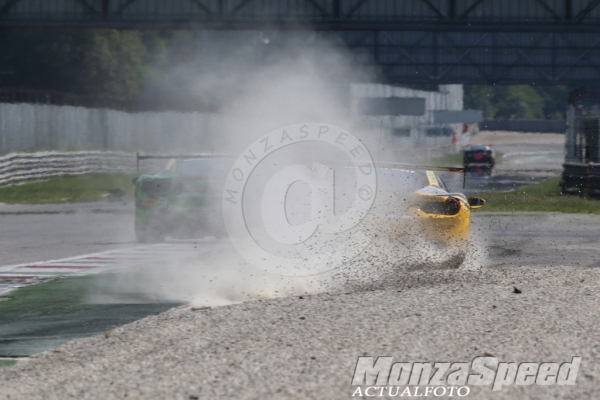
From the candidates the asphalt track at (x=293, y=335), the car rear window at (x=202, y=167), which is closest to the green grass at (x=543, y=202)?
the car rear window at (x=202, y=167)

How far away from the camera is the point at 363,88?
4203cm

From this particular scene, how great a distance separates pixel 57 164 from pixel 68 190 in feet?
9.81

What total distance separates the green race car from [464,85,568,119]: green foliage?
71812 mm

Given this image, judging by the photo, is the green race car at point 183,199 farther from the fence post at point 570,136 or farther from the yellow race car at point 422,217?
the fence post at point 570,136

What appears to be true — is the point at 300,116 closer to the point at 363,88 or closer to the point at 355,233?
the point at 355,233

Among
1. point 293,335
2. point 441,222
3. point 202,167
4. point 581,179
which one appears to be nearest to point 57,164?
point 581,179

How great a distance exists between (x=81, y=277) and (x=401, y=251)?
3.33 m

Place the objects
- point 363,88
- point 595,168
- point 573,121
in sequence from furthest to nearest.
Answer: point 363,88 → point 573,121 → point 595,168

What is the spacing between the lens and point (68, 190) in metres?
28.7

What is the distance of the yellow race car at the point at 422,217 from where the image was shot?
380 inches

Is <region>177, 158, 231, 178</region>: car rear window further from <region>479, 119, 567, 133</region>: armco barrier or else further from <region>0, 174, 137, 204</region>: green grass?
<region>479, 119, 567, 133</region>: armco barrier

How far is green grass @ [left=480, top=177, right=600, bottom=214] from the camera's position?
71.4 feet

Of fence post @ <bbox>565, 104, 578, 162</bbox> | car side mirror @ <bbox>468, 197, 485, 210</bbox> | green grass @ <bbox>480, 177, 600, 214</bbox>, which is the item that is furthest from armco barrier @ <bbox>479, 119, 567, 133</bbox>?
car side mirror @ <bbox>468, 197, 485, 210</bbox>

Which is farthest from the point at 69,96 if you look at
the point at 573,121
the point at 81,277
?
the point at 81,277
